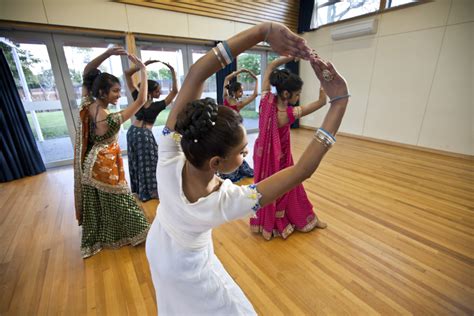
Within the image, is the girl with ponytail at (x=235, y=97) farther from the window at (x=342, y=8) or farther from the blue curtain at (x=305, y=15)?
the blue curtain at (x=305, y=15)

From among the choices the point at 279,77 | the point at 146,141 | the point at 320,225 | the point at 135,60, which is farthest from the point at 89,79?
the point at 320,225

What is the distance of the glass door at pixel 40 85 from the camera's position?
347 cm

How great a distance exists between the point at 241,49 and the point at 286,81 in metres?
1.13

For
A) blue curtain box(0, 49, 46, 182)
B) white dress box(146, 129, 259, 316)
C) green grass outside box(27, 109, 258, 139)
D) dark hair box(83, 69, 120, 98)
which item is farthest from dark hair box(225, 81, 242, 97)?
blue curtain box(0, 49, 46, 182)

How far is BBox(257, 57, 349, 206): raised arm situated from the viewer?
604mm

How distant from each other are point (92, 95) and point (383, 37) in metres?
5.68

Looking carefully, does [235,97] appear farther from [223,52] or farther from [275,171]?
[223,52]

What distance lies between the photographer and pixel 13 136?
3.45 meters

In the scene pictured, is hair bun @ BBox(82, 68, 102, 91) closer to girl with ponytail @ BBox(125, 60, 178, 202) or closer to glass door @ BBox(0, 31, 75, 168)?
girl with ponytail @ BBox(125, 60, 178, 202)

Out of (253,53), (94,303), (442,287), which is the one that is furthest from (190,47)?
(442,287)

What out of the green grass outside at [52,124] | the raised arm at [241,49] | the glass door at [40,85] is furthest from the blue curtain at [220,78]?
the raised arm at [241,49]

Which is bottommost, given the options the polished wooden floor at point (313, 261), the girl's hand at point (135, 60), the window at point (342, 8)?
the polished wooden floor at point (313, 261)

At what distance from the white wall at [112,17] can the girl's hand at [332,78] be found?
4450mm

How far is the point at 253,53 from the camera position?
6082mm
